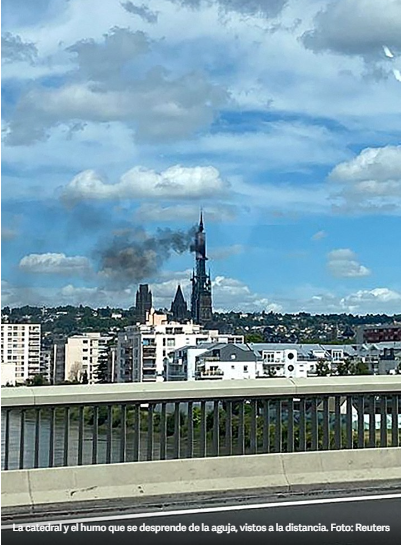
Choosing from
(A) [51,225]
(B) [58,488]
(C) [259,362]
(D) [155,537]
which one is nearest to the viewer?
(D) [155,537]

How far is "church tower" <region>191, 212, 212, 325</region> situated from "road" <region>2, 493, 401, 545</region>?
2.61 metres

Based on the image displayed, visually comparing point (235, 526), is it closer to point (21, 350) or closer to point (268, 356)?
point (268, 356)

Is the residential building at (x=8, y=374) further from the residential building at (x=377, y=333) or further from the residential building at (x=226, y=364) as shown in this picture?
the residential building at (x=377, y=333)

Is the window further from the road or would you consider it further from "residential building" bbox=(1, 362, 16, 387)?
"residential building" bbox=(1, 362, 16, 387)

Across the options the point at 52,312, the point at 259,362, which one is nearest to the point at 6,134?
the point at 52,312

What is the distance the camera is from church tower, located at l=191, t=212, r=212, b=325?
8.41 meters

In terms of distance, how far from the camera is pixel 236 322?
328 inches

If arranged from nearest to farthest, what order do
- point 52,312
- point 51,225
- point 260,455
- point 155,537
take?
point 155,537 → point 260,455 → point 52,312 → point 51,225

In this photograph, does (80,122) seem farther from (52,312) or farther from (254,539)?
(254,539)

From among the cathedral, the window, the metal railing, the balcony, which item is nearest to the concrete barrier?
the metal railing

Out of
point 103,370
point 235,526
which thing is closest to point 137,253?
point 103,370

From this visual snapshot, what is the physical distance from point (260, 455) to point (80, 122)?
7334 millimetres

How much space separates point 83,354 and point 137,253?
373 centimetres

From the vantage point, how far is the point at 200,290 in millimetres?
9141
